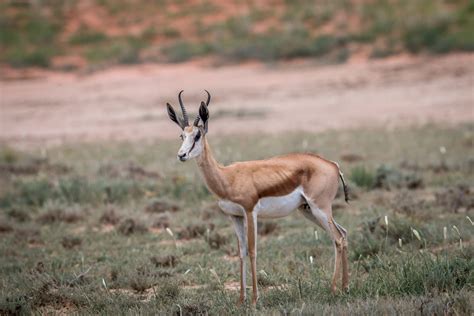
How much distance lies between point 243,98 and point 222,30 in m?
8.01

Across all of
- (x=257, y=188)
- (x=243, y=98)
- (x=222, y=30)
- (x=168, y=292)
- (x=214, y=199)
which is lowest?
(x=214, y=199)

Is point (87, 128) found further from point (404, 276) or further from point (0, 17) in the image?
point (404, 276)

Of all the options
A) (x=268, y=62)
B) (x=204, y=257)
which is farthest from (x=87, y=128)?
(x=204, y=257)

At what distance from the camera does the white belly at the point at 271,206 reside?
7145 mm

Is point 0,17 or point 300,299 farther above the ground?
point 0,17

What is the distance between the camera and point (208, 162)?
23.6 ft

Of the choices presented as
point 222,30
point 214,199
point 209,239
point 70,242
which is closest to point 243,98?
point 222,30

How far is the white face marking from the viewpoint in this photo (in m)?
6.89

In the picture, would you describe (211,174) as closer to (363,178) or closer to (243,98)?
(363,178)

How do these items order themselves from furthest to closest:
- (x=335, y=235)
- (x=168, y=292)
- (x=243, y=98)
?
1. (x=243, y=98)
2. (x=168, y=292)
3. (x=335, y=235)

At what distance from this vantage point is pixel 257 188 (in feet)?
23.4

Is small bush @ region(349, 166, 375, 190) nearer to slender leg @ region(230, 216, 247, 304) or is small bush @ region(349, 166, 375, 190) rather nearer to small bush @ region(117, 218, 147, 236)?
small bush @ region(117, 218, 147, 236)

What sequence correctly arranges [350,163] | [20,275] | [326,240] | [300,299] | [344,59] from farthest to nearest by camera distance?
[344,59] → [350,163] → [326,240] → [20,275] → [300,299]

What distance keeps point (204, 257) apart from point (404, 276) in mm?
2939
